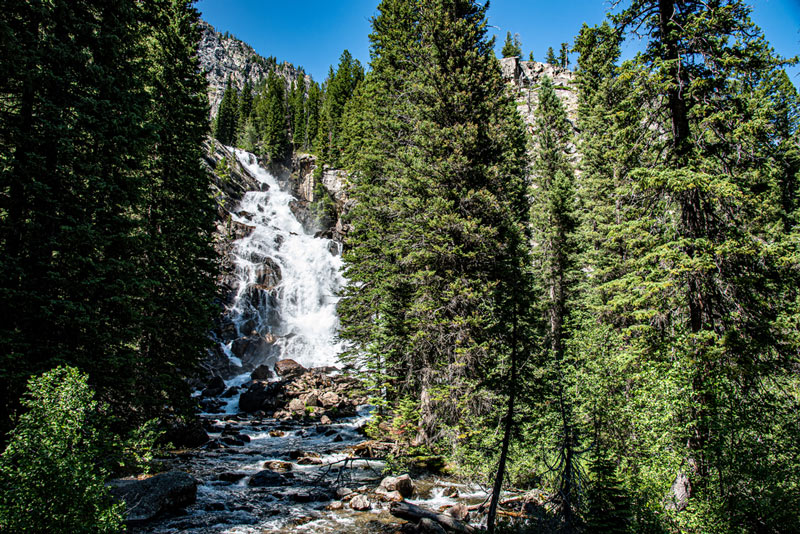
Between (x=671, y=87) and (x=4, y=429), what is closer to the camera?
(x=4, y=429)

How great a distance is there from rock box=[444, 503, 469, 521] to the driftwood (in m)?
0.78

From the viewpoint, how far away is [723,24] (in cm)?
790

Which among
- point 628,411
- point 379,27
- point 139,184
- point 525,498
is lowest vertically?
point 525,498

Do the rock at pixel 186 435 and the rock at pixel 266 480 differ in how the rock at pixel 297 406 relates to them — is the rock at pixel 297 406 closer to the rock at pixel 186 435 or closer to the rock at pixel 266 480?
the rock at pixel 186 435

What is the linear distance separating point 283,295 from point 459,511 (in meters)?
34.6

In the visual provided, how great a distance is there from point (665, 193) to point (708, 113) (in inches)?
75.1

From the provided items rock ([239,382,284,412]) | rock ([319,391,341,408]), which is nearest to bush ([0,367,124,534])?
rock ([319,391,341,408])

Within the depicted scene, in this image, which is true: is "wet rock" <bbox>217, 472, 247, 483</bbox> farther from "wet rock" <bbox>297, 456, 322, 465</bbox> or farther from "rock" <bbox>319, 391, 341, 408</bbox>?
"rock" <bbox>319, 391, 341, 408</bbox>

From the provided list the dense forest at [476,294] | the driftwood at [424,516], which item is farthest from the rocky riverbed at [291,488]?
the dense forest at [476,294]

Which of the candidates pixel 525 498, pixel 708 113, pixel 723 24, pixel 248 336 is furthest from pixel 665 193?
pixel 248 336

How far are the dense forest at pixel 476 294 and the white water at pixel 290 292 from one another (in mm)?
21348

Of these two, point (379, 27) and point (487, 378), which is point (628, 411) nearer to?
point (487, 378)

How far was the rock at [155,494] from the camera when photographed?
29.0ft

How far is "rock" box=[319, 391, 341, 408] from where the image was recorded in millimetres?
24608
